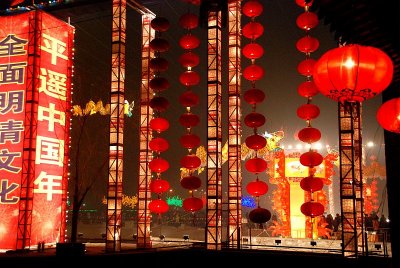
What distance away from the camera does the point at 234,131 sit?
11422 millimetres

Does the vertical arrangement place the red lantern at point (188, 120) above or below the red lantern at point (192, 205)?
above

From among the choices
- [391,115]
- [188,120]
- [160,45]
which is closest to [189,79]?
[188,120]

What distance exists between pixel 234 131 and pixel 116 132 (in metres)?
3.07

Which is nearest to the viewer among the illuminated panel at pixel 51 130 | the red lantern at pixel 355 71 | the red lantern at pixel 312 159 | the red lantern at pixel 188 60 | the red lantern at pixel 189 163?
the red lantern at pixel 355 71

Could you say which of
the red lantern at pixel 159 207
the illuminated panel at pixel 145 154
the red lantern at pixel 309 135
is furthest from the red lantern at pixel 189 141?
the red lantern at pixel 309 135

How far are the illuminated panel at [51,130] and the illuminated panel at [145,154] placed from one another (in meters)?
2.10

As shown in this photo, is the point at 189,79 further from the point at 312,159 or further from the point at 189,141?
the point at 312,159

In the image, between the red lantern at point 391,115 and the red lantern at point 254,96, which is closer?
the red lantern at point 391,115

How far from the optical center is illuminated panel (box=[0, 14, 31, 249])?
11500 millimetres

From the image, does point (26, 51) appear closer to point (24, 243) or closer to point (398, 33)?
point (24, 243)

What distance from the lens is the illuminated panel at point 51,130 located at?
1175cm

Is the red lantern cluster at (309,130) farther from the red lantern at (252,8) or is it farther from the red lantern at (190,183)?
the red lantern at (190,183)

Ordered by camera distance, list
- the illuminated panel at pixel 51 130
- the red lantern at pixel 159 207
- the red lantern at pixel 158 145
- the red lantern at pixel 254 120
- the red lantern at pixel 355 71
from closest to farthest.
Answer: the red lantern at pixel 355 71 → the red lantern at pixel 254 120 → the red lantern at pixel 159 207 → the red lantern at pixel 158 145 → the illuminated panel at pixel 51 130

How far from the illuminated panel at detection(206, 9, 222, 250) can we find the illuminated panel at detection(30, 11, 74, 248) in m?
4.46
